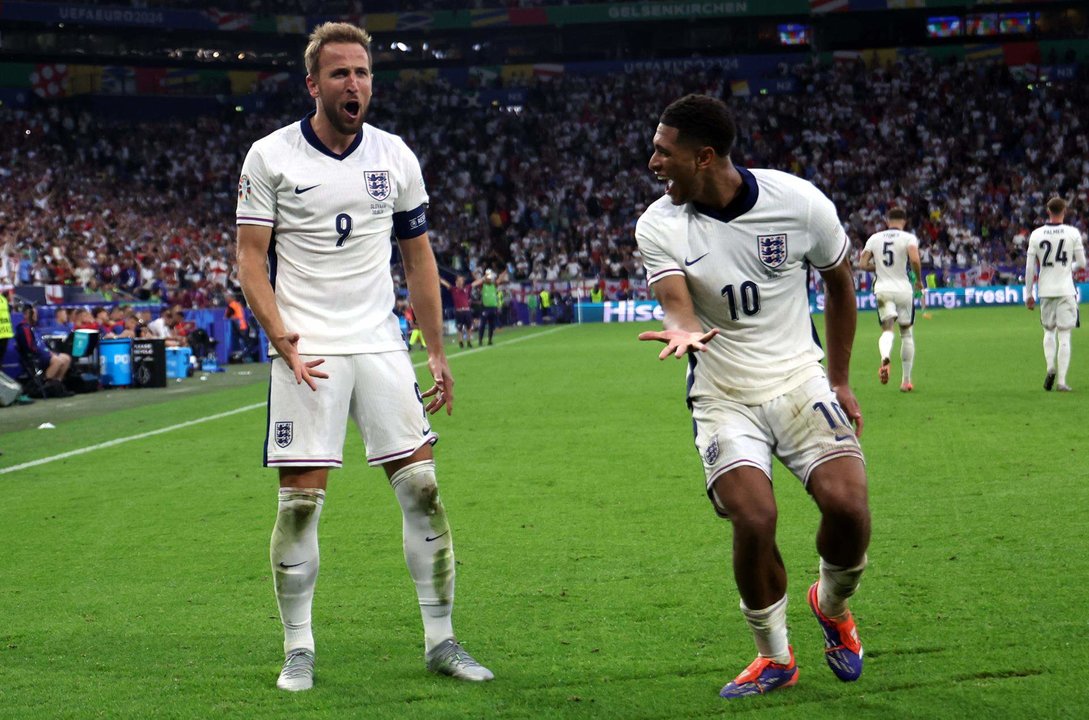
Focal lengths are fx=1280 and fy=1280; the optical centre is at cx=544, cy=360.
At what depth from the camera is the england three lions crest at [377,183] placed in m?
5.16

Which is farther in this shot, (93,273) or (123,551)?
(93,273)

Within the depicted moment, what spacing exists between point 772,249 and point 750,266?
0.11 m

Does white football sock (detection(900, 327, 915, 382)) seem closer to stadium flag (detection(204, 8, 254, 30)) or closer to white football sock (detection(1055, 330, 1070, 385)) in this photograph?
white football sock (detection(1055, 330, 1070, 385))

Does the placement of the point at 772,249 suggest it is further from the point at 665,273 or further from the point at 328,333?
the point at 328,333

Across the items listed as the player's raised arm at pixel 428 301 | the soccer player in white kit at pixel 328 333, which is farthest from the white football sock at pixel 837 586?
the player's raised arm at pixel 428 301

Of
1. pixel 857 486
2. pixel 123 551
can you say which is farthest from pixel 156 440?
pixel 857 486

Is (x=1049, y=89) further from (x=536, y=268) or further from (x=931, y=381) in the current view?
(x=931, y=381)

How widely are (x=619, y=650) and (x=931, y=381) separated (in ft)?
43.8

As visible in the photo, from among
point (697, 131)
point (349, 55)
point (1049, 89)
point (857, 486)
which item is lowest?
point (857, 486)

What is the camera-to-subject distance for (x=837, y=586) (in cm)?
480

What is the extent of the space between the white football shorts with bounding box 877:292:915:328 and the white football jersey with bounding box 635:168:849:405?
39.6ft

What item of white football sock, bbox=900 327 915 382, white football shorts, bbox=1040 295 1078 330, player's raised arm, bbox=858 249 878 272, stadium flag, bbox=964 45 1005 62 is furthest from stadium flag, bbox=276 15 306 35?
white football shorts, bbox=1040 295 1078 330

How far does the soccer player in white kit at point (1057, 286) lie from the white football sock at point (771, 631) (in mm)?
11849

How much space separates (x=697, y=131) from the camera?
4738mm
